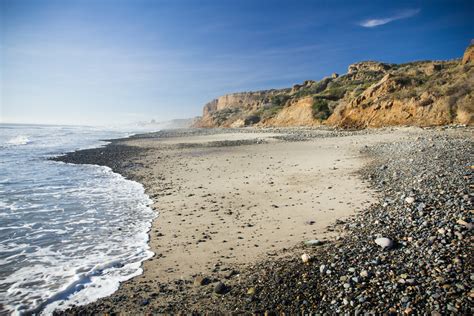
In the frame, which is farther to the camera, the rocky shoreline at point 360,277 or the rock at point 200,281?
the rock at point 200,281

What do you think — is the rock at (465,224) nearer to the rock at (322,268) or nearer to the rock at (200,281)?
the rock at (322,268)

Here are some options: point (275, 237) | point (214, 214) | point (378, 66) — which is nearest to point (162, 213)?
point (214, 214)

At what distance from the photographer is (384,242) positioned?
4598mm

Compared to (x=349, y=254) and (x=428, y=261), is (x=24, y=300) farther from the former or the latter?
(x=428, y=261)

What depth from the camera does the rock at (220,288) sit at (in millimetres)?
4066

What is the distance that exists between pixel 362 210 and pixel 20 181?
1341 centimetres

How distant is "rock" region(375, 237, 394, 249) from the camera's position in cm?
450

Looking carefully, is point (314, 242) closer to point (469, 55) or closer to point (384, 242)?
point (384, 242)

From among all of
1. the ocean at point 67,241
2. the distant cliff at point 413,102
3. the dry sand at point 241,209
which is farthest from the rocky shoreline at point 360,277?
the distant cliff at point 413,102

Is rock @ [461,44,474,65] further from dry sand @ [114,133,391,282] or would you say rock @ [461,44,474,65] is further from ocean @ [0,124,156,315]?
ocean @ [0,124,156,315]

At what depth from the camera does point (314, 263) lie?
14.7ft

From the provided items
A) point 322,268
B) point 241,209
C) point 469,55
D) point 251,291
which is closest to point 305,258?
point 322,268

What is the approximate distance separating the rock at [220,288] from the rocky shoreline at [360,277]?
0.01 m

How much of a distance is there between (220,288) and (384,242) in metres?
2.74
